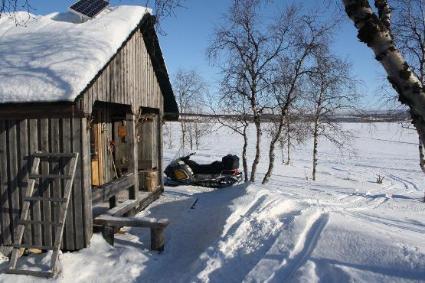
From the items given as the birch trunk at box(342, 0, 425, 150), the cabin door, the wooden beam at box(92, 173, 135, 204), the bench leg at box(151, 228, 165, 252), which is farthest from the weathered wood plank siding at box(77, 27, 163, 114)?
the birch trunk at box(342, 0, 425, 150)

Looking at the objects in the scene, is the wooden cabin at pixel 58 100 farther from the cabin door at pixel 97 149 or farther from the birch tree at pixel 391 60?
the birch tree at pixel 391 60

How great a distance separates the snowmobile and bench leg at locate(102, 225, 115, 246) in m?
7.56

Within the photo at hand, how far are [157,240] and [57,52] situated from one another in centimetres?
369

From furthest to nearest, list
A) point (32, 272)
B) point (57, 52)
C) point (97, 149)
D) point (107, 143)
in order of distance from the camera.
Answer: point (107, 143)
point (97, 149)
point (57, 52)
point (32, 272)

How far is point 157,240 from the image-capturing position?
22.9 feet

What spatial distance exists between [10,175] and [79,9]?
4276 millimetres

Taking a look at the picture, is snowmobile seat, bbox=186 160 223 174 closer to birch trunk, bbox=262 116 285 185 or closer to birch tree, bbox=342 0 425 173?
birch trunk, bbox=262 116 285 185

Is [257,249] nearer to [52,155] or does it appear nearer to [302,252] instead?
[302,252]

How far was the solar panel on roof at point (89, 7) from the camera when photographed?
9.23 metres

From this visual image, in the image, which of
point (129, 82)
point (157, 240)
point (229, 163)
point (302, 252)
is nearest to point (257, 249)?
point (302, 252)

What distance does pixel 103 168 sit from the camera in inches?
436

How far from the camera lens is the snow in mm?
6359

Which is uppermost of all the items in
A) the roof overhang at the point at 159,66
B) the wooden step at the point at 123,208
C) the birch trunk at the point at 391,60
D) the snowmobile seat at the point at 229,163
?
the roof overhang at the point at 159,66

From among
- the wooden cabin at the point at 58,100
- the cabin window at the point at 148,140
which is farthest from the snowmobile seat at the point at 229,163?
the wooden cabin at the point at 58,100
